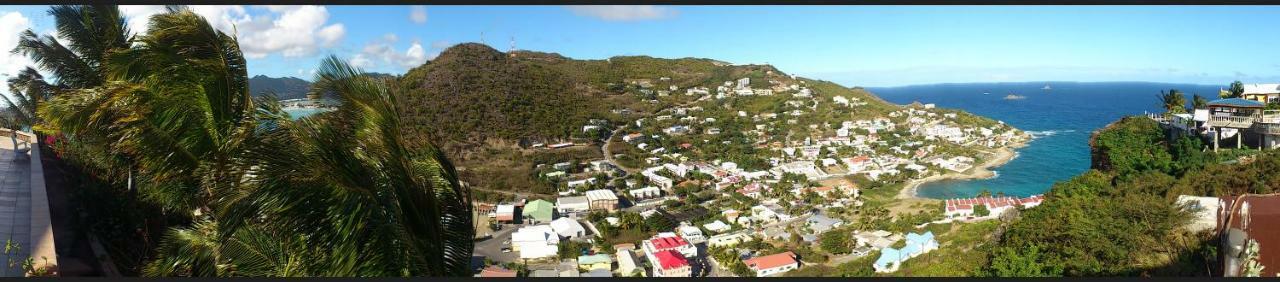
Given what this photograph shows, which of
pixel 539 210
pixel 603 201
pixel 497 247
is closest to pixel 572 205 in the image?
pixel 603 201

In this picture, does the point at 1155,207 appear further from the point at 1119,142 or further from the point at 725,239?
the point at 725,239

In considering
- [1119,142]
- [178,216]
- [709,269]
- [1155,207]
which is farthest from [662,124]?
[178,216]

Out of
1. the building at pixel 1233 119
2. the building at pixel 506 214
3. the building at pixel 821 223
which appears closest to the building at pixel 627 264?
the building at pixel 506 214

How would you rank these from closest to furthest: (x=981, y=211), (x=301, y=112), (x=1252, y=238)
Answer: (x=301, y=112), (x=1252, y=238), (x=981, y=211)

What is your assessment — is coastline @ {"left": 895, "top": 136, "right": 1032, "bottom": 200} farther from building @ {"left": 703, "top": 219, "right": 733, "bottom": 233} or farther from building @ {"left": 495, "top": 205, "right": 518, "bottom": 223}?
building @ {"left": 495, "top": 205, "right": 518, "bottom": 223}

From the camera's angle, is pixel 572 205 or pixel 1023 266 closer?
pixel 1023 266

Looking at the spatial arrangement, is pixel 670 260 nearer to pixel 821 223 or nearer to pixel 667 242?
pixel 667 242

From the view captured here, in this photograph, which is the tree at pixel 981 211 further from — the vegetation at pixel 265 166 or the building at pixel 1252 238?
the vegetation at pixel 265 166

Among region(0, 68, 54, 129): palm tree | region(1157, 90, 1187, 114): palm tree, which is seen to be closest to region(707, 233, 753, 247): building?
region(1157, 90, 1187, 114): palm tree
